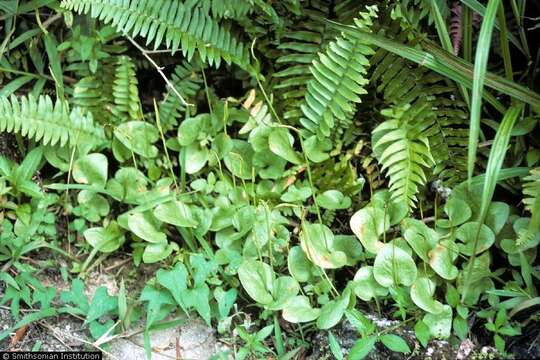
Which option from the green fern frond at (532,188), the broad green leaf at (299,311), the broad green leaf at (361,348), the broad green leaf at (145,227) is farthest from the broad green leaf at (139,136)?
the green fern frond at (532,188)

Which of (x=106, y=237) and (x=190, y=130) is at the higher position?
(x=190, y=130)

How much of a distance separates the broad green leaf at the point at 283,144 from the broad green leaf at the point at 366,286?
501mm

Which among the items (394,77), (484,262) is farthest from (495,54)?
(484,262)

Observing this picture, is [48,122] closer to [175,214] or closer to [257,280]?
[175,214]

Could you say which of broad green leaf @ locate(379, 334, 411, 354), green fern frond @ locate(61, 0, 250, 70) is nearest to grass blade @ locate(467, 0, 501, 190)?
broad green leaf @ locate(379, 334, 411, 354)

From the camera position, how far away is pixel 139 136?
2.55 metres

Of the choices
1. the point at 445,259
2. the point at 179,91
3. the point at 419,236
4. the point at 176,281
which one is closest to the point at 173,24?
the point at 179,91

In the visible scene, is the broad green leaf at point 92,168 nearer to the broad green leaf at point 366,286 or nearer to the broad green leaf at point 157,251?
the broad green leaf at point 157,251

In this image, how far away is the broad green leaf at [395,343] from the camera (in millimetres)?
1963

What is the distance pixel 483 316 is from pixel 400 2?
1162mm

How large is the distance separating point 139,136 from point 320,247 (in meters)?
0.88

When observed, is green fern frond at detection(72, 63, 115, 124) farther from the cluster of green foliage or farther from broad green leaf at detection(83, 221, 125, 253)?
broad green leaf at detection(83, 221, 125, 253)

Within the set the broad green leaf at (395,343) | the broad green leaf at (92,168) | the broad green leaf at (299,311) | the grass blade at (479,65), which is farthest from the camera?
the broad green leaf at (92,168)

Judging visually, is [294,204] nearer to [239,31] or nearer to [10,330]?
[239,31]
